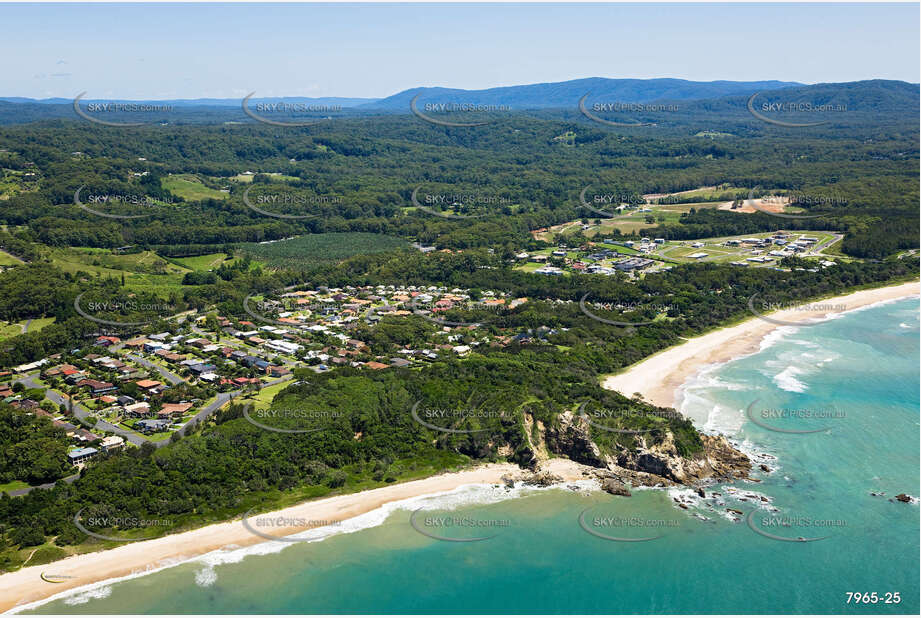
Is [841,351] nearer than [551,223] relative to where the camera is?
Yes

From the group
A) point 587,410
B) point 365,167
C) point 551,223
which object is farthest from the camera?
point 365,167

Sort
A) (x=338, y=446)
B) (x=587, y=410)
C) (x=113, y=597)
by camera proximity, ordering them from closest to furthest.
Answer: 1. (x=113, y=597)
2. (x=338, y=446)
3. (x=587, y=410)

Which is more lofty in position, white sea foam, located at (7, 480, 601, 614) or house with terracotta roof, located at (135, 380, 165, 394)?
house with terracotta roof, located at (135, 380, 165, 394)

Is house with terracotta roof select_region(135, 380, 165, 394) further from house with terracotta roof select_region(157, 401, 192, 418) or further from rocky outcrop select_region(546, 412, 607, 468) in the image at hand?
rocky outcrop select_region(546, 412, 607, 468)

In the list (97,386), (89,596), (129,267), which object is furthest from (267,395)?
(129,267)

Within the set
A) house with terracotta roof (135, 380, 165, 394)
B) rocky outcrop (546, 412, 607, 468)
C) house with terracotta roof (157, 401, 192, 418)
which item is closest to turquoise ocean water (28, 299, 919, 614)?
rocky outcrop (546, 412, 607, 468)

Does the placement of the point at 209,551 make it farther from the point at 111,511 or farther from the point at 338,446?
the point at 338,446

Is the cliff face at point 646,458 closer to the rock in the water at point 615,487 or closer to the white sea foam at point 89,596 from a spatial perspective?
the rock in the water at point 615,487

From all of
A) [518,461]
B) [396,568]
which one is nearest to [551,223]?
[518,461]
